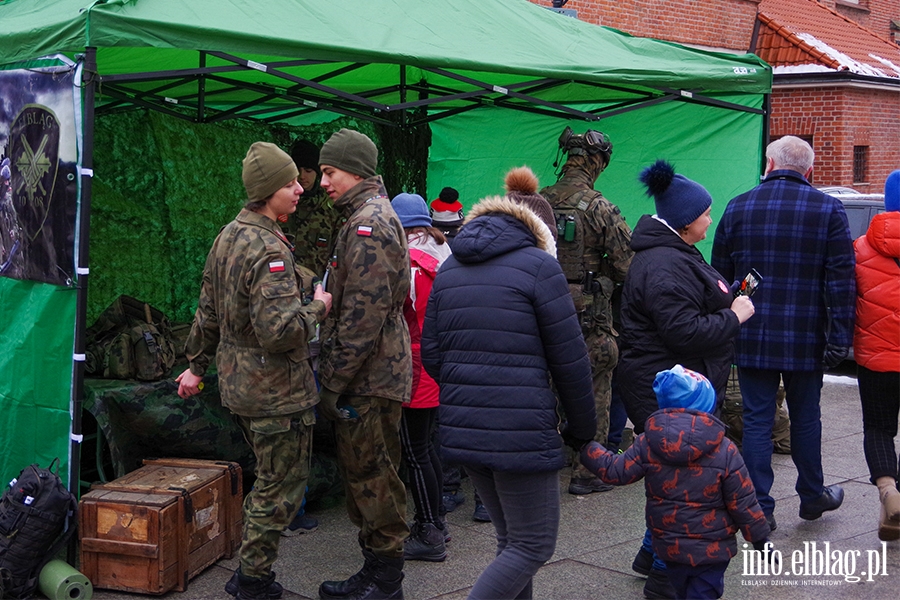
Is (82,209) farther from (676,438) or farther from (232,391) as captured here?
(676,438)

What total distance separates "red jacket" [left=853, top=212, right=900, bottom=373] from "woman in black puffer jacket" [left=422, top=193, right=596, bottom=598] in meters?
2.21

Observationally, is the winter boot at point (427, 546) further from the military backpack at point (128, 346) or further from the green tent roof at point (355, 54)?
the green tent roof at point (355, 54)

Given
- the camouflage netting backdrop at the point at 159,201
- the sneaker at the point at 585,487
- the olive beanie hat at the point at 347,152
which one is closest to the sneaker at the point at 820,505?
the sneaker at the point at 585,487

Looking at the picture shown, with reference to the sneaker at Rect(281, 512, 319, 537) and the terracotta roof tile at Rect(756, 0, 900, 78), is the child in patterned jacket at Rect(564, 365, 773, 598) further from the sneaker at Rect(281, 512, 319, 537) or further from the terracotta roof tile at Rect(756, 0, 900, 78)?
the terracotta roof tile at Rect(756, 0, 900, 78)

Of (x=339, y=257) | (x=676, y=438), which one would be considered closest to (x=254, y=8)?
(x=339, y=257)

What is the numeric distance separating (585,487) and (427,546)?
1461 mm

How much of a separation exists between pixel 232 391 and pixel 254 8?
6.70 ft

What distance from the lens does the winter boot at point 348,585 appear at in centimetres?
444

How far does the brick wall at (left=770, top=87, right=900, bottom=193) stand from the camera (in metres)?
17.7

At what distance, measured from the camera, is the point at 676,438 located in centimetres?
360

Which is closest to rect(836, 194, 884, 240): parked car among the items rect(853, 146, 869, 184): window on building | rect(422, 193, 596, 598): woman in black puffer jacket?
rect(422, 193, 596, 598): woman in black puffer jacket

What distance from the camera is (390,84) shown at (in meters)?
7.60

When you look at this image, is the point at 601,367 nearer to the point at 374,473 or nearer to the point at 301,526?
the point at 301,526

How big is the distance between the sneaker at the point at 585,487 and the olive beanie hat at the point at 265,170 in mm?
2845
